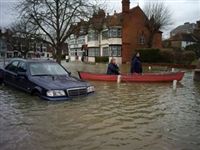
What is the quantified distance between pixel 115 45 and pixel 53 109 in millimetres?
50672

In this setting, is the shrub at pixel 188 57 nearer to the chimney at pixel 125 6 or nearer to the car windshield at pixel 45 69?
the chimney at pixel 125 6

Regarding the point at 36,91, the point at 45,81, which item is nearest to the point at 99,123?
the point at 45,81

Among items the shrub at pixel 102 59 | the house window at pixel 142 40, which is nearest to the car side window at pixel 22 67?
the shrub at pixel 102 59

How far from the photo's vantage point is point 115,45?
61.3 m

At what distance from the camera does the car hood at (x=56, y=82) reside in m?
12.5

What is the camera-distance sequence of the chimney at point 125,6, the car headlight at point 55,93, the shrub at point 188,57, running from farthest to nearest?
the chimney at point 125,6 < the shrub at point 188,57 < the car headlight at point 55,93

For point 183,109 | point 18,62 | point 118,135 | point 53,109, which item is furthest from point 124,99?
point 118,135

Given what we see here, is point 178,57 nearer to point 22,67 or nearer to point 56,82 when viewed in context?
point 22,67

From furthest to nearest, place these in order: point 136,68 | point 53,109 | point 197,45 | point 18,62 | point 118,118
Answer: point 197,45
point 136,68
point 18,62
point 53,109
point 118,118

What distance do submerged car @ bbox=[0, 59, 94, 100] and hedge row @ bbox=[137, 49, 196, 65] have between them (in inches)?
1298

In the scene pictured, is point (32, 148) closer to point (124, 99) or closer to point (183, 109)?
point (183, 109)

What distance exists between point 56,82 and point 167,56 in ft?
122

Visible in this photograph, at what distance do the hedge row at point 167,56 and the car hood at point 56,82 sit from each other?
111 ft

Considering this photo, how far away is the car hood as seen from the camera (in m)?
12.5
